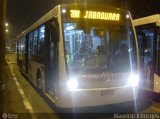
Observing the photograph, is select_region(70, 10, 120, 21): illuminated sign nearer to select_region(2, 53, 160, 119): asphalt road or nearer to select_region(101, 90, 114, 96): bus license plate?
select_region(101, 90, 114, 96): bus license plate

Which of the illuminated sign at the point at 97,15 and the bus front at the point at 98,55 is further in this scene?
the illuminated sign at the point at 97,15

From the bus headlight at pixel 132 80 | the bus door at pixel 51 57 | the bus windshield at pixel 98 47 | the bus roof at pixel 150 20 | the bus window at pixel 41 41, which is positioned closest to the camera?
the bus windshield at pixel 98 47

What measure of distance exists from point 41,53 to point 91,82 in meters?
3.39

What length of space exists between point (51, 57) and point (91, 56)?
4.67 feet

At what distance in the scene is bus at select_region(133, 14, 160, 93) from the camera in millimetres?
9758

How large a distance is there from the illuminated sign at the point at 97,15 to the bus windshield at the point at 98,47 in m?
0.15

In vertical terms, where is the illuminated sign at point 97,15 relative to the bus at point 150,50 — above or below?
above

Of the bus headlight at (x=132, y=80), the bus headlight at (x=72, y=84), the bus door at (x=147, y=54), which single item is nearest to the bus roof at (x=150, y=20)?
the bus door at (x=147, y=54)

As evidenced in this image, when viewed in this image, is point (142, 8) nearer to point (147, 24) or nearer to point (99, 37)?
point (147, 24)

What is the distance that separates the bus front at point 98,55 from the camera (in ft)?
24.0

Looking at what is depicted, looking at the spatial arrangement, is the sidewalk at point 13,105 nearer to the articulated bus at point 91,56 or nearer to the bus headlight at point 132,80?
the articulated bus at point 91,56

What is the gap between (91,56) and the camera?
754 cm

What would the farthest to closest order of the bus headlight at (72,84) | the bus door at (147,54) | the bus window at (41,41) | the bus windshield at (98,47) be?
the bus door at (147,54), the bus window at (41,41), the bus windshield at (98,47), the bus headlight at (72,84)

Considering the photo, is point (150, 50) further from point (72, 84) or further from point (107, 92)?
point (72, 84)
